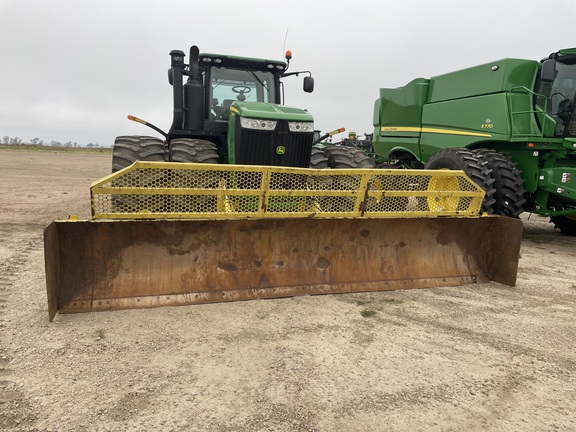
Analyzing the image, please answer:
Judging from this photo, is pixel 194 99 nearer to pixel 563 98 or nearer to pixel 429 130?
pixel 429 130

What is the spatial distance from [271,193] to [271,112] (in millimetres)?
1522

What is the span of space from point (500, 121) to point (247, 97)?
431 cm

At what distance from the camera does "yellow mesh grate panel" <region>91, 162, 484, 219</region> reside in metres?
3.55

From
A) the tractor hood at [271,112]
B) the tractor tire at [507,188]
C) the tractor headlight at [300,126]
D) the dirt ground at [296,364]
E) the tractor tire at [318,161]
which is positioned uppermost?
the tractor hood at [271,112]

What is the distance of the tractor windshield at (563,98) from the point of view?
21.9 ft

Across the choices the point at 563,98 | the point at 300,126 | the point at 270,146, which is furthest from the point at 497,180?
the point at 270,146

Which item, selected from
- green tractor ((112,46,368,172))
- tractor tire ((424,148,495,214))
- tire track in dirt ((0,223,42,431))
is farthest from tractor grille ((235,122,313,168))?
tractor tire ((424,148,495,214))

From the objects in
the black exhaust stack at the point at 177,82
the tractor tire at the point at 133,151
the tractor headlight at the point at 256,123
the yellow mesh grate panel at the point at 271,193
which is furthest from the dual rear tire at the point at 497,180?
the tractor tire at the point at 133,151

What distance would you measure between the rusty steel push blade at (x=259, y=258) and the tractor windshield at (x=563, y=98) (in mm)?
3177

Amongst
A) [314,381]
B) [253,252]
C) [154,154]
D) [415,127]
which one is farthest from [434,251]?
[415,127]

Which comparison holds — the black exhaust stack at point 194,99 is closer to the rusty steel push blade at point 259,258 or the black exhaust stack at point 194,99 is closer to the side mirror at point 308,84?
the side mirror at point 308,84

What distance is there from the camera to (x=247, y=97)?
624 cm

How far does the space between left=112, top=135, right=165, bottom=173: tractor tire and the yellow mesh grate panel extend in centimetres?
123

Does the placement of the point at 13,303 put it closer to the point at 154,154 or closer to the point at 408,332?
the point at 154,154
